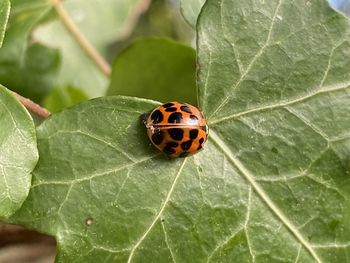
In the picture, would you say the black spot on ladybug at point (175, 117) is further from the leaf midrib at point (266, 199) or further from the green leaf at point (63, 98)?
the green leaf at point (63, 98)

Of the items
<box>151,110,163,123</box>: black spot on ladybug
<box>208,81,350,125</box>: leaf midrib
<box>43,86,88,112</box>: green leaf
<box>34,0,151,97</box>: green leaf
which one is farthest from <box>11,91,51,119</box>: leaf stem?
<box>34,0,151,97</box>: green leaf

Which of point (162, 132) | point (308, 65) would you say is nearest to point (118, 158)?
point (162, 132)

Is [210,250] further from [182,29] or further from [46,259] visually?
[182,29]

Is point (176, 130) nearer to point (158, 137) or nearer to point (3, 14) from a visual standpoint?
point (158, 137)

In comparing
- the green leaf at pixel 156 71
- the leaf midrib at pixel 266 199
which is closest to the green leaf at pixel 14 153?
the leaf midrib at pixel 266 199

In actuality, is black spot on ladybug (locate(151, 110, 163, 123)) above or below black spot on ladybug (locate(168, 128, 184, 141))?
above

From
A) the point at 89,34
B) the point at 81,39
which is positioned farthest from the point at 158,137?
the point at 89,34

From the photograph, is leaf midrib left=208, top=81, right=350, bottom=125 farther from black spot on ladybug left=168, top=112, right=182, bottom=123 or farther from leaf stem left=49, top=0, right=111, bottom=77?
leaf stem left=49, top=0, right=111, bottom=77
